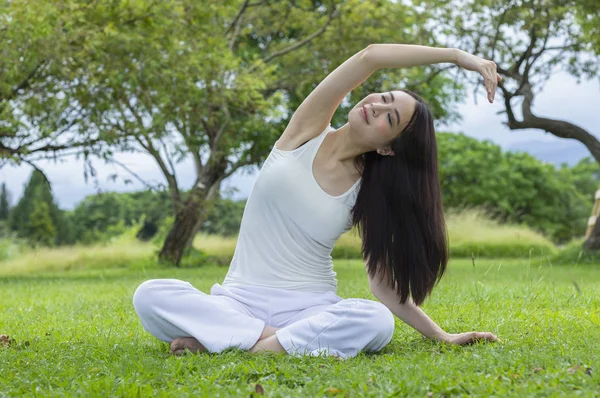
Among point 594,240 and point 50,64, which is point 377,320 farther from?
point 594,240

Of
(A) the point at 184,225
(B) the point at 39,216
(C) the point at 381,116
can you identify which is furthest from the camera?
(B) the point at 39,216

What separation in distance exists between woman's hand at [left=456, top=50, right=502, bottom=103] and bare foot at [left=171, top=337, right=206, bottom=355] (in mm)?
1790

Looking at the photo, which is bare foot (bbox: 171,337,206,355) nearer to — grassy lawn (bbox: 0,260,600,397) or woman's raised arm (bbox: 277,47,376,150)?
grassy lawn (bbox: 0,260,600,397)

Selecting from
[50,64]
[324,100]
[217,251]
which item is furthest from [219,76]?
[324,100]

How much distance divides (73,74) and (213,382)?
885 centimetres

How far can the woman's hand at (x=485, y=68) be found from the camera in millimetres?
3412

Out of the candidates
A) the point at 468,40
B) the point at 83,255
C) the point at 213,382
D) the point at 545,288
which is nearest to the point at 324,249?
the point at 213,382

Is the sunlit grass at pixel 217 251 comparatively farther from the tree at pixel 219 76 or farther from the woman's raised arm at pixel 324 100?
the woman's raised arm at pixel 324 100

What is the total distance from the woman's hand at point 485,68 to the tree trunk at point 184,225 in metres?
11.8

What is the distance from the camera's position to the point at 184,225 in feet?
Result: 50.2

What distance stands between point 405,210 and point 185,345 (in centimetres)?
125

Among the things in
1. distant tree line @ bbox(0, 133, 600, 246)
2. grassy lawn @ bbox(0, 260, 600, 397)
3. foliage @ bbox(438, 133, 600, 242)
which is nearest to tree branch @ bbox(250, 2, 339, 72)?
grassy lawn @ bbox(0, 260, 600, 397)

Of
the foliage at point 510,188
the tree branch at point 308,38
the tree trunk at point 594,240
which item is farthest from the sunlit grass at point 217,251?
the foliage at point 510,188

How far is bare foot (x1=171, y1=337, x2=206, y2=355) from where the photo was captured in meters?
3.78
